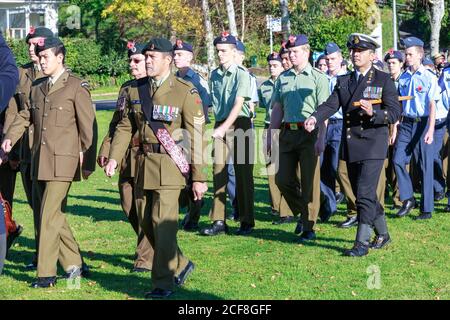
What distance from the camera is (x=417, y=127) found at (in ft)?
42.0

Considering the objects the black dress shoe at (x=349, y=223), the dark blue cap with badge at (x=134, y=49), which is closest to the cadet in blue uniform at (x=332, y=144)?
the black dress shoe at (x=349, y=223)

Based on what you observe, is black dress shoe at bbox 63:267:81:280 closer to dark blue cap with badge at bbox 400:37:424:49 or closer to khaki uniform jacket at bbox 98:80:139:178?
khaki uniform jacket at bbox 98:80:139:178

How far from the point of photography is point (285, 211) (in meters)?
12.7

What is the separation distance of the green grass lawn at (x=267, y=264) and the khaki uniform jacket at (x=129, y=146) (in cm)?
102

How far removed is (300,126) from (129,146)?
8.69 ft

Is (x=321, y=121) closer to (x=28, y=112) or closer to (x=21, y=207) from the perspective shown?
(x=28, y=112)

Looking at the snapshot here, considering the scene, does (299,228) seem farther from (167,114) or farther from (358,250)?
(167,114)

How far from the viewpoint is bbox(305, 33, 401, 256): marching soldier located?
10047mm

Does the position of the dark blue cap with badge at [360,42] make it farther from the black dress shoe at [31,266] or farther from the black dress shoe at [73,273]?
the black dress shoe at [31,266]

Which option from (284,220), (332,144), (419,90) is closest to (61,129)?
(284,220)

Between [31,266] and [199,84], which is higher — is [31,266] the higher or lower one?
the lower one

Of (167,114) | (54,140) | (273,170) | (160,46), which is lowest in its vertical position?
(273,170)

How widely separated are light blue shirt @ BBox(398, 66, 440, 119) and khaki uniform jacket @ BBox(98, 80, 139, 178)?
4578 mm

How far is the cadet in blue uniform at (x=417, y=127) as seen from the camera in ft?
40.9
